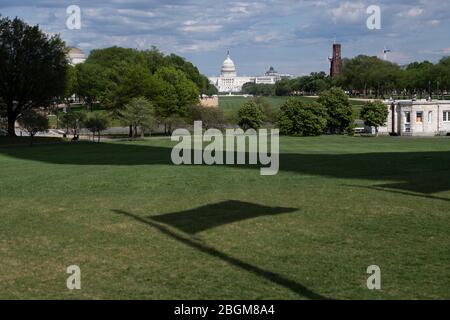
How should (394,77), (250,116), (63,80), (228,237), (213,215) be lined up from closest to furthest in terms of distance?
(228,237) → (213,215) → (63,80) → (250,116) → (394,77)

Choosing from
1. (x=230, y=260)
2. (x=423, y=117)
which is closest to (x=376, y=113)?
(x=423, y=117)

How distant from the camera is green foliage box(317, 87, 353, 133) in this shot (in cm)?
8400

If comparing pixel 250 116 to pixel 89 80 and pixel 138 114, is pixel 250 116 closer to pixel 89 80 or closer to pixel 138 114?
pixel 138 114

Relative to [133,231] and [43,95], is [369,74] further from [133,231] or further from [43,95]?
[133,231]

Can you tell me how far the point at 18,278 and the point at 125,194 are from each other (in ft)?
28.4

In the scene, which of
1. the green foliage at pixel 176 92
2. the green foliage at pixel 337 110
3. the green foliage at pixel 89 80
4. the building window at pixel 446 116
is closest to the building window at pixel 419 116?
the building window at pixel 446 116

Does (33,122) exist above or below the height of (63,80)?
below

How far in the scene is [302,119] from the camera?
80.8 m

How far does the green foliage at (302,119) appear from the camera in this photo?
80.6 m

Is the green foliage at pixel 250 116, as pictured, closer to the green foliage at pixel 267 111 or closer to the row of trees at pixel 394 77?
the green foliage at pixel 267 111

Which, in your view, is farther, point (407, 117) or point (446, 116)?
point (407, 117)

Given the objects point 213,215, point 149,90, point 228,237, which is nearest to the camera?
point 228,237

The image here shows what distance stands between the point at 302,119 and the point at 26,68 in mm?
34915
